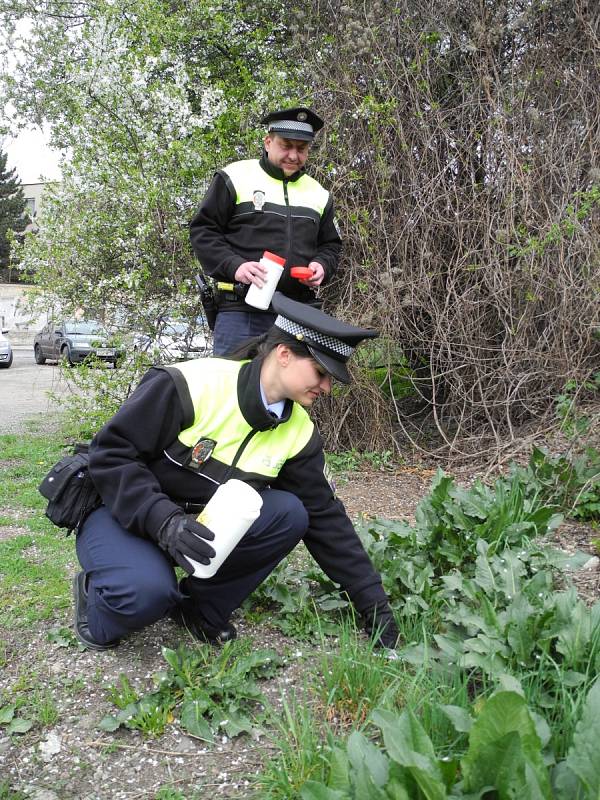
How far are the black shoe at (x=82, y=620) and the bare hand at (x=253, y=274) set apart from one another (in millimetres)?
1501

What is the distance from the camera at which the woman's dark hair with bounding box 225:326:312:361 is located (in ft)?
7.73

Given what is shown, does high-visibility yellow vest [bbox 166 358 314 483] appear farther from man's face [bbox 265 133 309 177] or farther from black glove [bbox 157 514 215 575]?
man's face [bbox 265 133 309 177]

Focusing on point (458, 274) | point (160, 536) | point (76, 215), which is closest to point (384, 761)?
point (160, 536)

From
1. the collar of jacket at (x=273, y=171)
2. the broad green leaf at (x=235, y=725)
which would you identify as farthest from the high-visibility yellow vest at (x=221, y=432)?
the collar of jacket at (x=273, y=171)

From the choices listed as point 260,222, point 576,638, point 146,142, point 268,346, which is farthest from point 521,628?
point 146,142

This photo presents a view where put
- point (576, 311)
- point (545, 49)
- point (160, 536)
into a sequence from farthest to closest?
1. point (545, 49)
2. point (576, 311)
3. point (160, 536)

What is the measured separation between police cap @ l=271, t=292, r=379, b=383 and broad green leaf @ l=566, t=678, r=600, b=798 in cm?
110

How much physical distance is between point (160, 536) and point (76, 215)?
3870 mm

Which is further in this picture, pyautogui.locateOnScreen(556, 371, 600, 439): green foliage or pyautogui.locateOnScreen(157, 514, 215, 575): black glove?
pyautogui.locateOnScreen(556, 371, 600, 439): green foliage

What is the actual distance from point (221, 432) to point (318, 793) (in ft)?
3.98

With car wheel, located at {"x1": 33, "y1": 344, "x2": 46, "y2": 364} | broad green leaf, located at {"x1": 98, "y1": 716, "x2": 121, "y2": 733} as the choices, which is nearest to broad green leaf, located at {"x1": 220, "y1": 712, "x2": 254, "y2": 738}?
broad green leaf, located at {"x1": 98, "y1": 716, "x2": 121, "y2": 733}

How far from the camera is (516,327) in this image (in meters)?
4.61

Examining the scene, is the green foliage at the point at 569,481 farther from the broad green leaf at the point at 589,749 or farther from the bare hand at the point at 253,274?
the broad green leaf at the point at 589,749

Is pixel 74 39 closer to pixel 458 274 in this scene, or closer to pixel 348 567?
pixel 458 274
